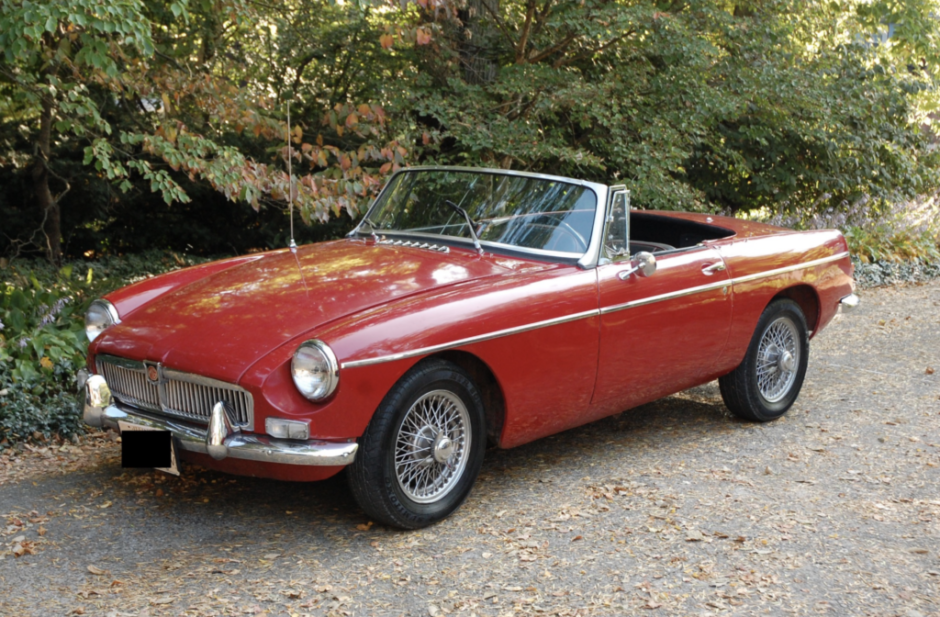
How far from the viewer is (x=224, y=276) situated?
4738 mm

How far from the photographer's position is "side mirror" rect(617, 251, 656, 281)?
4695 mm

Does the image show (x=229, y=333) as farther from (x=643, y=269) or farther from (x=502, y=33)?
(x=502, y=33)

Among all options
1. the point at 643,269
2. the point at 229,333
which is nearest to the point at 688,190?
the point at 643,269

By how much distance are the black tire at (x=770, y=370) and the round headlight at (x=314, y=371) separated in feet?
9.46

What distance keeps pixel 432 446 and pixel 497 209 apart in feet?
5.05

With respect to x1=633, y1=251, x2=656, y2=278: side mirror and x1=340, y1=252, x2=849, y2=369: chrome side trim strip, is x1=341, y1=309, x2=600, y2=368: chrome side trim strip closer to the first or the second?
x1=340, y1=252, x2=849, y2=369: chrome side trim strip

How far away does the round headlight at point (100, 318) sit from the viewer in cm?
452

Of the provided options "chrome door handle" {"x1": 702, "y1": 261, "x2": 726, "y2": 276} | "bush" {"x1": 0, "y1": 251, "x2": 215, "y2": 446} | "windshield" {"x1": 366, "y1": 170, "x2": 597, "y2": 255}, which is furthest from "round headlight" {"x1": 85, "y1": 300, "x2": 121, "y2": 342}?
"chrome door handle" {"x1": 702, "y1": 261, "x2": 726, "y2": 276}

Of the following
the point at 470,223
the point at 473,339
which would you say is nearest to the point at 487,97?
the point at 470,223

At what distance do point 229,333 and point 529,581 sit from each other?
5.21ft

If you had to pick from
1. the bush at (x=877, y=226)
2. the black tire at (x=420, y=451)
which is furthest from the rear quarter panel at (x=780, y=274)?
the bush at (x=877, y=226)

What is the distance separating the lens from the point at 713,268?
203 inches

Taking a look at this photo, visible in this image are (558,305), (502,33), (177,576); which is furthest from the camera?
(502,33)

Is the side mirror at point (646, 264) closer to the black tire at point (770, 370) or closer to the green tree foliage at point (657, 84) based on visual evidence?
the black tire at point (770, 370)
